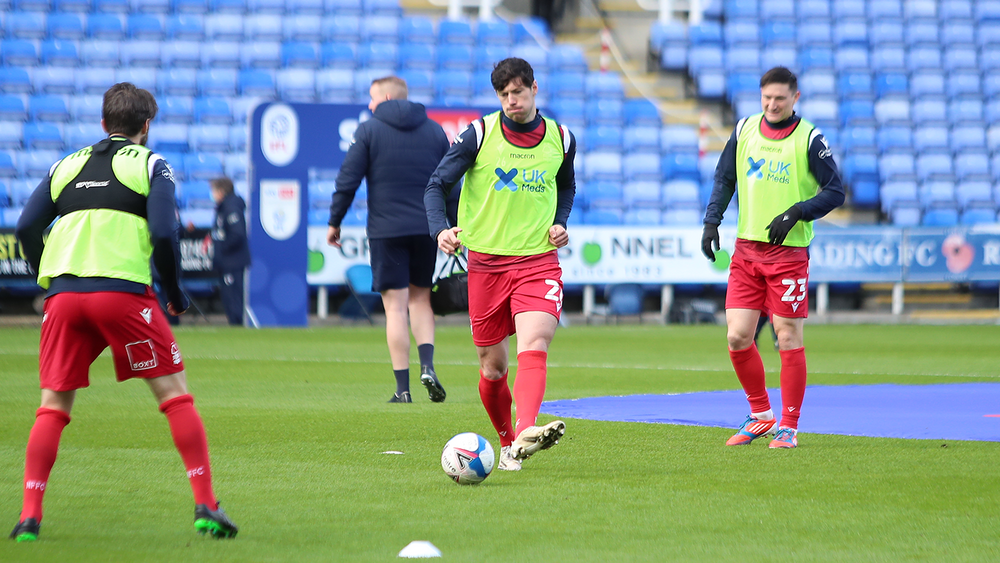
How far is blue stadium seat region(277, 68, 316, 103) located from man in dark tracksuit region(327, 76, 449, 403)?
45.8 feet

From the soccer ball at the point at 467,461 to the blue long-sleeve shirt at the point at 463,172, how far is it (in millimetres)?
1045

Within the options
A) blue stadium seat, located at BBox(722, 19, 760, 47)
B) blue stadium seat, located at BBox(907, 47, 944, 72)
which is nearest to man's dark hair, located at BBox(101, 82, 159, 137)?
blue stadium seat, located at BBox(722, 19, 760, 47)

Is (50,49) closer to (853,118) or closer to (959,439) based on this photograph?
(853,118)

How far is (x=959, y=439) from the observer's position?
20.8 feet

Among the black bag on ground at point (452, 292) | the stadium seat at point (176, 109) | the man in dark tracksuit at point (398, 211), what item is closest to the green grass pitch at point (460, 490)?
the man in dark tracksuit at point (398, 211)

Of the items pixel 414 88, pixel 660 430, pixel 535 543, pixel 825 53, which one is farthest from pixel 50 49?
pixel 535 543

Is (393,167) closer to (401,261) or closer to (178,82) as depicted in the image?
(401,261)

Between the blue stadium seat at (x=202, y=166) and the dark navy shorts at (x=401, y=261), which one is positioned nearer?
the dark navy shorts at (x=401, y=261)

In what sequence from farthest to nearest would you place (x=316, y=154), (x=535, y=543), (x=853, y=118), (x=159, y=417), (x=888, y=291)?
1. (x=853, y=118)
2. (x=888, y=291)
3. (x=316, y=154)
4. (x=159, y=417)
5. (x=535, y=543)

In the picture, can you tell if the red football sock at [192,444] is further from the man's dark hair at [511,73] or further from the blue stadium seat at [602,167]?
the blue stadium seat at [602,167]

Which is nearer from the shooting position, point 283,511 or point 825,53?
point 283,511

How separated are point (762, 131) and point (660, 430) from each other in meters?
1.68

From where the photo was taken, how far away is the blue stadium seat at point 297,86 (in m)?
22.4

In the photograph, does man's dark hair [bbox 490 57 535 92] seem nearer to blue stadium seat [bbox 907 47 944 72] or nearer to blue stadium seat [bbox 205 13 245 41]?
blue stadium seat [bbox 205 13 245 41]
